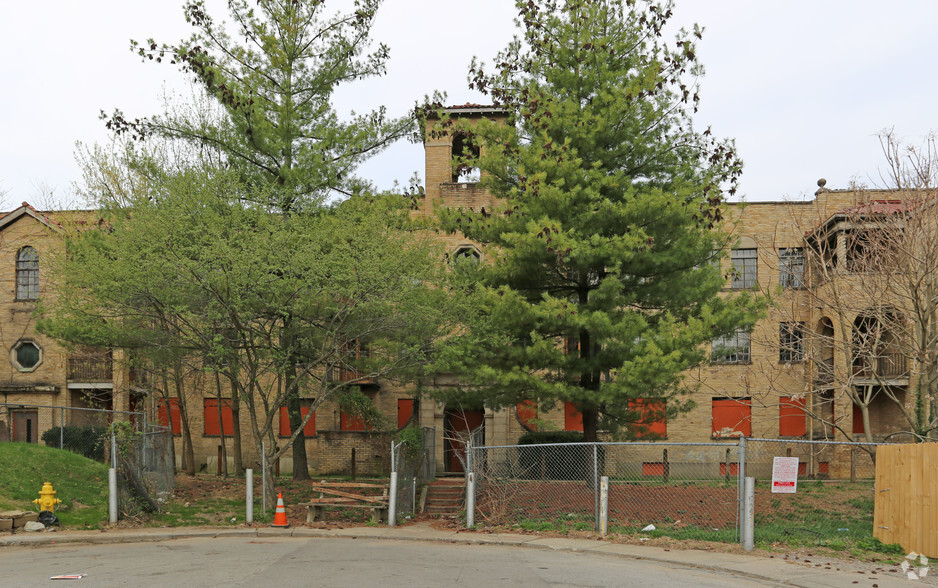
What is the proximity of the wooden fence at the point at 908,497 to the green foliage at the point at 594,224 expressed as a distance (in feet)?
15.0

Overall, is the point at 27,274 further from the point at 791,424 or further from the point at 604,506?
the point at 791,424

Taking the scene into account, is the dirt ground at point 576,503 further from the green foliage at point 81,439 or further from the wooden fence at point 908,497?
the green foliage at point 81,439

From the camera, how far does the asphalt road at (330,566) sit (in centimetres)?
1109

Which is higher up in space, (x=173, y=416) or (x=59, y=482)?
(x=173, y=416)

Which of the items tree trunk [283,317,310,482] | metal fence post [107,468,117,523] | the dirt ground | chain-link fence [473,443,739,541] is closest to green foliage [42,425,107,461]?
the dirt ground

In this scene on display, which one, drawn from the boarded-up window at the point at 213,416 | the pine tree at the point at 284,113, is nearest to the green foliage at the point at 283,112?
the pine tree at the point at 284,113

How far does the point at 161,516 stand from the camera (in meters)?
18.0

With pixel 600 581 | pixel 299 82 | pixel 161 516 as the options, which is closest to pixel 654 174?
pixel 299 82

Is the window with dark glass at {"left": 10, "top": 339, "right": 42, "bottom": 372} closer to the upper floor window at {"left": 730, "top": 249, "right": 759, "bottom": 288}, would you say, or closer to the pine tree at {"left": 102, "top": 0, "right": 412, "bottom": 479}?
the pine tree at {"left": 102, "top": 0, "right": 412, "bottom": 479}

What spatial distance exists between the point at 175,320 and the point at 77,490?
459cm

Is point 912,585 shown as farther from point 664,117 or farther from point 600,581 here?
point 664,117

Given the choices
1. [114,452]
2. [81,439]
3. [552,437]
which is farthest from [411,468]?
[81,439]

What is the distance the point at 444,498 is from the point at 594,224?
806cm

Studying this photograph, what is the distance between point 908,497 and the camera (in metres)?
13.4
